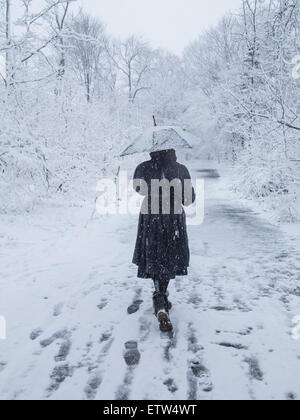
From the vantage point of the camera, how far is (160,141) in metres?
3.91

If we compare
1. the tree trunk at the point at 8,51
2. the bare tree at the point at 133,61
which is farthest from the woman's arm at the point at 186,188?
the bare tree at the point at 133,61

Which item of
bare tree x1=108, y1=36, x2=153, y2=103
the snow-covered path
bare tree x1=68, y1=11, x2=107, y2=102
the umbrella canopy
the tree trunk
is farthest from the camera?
bare tree x1=108, y1=36, x2=153, y2=103

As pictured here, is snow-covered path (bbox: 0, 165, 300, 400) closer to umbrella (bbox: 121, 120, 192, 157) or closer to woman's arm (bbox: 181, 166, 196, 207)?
woman's arm (bbox: 181, 166, 196, 207)

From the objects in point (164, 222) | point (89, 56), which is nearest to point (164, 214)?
point (164, 222)

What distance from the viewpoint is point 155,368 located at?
10.1 ft

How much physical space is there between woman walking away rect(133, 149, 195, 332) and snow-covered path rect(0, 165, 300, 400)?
652 millimetres

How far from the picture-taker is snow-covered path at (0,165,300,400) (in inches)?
113

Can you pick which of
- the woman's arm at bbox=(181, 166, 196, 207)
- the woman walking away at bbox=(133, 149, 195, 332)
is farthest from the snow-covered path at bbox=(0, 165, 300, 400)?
the woman's arm at bbox=(181, 166, 196, 207)

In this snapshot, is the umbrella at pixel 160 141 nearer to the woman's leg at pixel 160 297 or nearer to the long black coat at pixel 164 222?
the long black coat at pixel 164 222

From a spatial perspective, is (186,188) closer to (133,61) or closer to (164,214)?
(164,214)

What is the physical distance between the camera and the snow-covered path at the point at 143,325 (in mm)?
A: 2881

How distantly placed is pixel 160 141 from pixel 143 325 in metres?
2.14

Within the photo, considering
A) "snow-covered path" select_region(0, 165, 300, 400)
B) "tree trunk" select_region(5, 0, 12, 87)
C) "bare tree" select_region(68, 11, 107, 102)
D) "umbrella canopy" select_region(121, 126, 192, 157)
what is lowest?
"snow-covered path" select_region(0, 165, 300, 400)

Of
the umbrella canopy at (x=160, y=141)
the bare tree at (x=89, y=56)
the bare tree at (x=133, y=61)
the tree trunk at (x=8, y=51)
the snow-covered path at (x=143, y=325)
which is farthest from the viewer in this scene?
the bare tree at (x=133, y=61)
